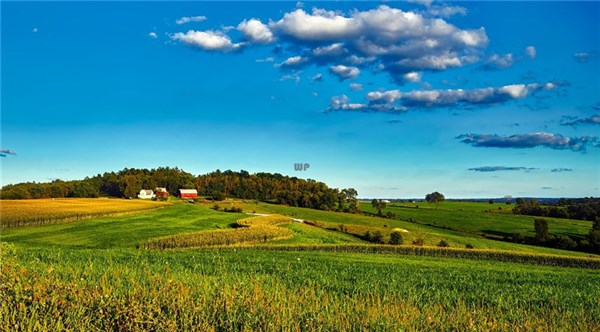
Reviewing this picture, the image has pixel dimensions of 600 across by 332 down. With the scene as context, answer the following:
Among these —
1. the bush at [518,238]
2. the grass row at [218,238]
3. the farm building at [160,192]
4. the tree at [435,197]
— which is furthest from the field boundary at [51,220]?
the tree at [435,197]

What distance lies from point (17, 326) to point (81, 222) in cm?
6791

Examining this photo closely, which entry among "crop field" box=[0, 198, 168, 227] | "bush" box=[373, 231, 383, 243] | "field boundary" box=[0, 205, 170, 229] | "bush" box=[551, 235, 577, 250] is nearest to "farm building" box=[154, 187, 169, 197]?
"crop field" box=[0, 198, 168, 227]

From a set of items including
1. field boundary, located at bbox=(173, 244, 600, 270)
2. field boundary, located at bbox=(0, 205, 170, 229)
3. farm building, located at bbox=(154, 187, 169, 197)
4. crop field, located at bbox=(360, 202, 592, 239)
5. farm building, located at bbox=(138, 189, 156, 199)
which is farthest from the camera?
farm building, located at bbox=(154, 187, 169, 197)

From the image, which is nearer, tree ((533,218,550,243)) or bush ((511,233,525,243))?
tree ((533,218,550,243))

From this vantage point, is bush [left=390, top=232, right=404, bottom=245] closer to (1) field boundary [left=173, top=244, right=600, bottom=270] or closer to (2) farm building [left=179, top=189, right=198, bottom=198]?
(1) field boundary [left=173, top=244, right=600, bottom=270]

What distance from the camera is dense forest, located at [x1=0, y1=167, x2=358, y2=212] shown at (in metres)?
127

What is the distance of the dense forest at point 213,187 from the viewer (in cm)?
12663

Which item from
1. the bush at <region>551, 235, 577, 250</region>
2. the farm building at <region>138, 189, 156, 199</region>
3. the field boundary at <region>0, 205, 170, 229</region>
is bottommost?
the bush at <region>551, 235, 577, 250</region>

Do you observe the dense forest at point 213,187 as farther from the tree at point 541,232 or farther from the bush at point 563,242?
the bush at point 563,242

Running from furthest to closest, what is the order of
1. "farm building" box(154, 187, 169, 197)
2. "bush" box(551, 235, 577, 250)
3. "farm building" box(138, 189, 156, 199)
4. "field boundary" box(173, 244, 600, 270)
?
"farm building" box(154, 187, 169, 197) < "farm building" box(138, 189, 156, 199) < "bush" box(551, 235, 577, 250) < "field boundary" box(173, 244, 600, 270)

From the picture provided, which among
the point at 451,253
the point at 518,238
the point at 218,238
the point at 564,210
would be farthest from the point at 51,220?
the point at 564,210

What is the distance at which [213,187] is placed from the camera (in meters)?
178

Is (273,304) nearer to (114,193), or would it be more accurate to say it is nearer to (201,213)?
(201,213)

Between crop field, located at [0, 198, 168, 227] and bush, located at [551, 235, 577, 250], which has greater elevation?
crop field, located at [0, 198, 168, 227]
